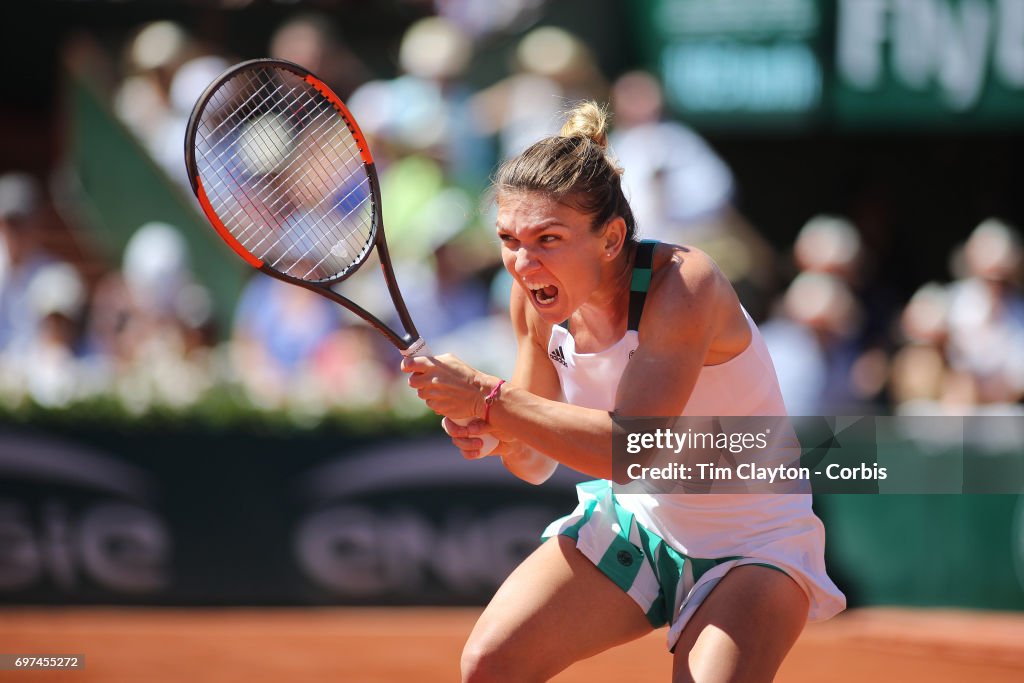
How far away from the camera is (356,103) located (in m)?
8.45

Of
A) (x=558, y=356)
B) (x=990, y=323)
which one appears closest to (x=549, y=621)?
(x=558, y=356)

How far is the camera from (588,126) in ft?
11.0

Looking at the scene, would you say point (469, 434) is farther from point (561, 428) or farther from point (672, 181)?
point (672, 181)

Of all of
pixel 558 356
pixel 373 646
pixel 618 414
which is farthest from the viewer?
pixel 373 646

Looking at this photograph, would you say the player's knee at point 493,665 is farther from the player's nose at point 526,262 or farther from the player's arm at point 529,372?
the player's nose at point 526,262

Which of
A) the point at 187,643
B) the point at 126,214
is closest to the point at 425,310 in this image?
the point at 187,643

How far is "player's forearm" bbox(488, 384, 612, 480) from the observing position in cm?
312

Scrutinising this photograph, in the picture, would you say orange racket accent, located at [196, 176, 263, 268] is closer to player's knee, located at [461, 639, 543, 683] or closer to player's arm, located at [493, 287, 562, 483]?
player's arm, located at [493, 287, 562, 483]

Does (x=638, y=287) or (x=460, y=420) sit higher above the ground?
(x=638, y=287)

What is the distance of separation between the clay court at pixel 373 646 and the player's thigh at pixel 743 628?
2.90 metres

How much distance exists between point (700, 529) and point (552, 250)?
812 millimetres

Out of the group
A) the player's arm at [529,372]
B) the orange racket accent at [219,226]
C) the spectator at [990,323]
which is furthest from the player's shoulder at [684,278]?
the spectator at [990,323]

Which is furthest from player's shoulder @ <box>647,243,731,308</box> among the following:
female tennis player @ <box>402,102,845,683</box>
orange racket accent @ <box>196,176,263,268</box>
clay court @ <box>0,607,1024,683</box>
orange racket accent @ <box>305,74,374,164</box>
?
clay court @ <box>0,607,1024,683</box>

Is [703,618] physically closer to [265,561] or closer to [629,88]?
[265,561]
